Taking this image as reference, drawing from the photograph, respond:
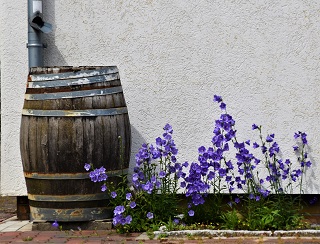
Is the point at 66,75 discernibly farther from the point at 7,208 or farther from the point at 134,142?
the point at 7,208

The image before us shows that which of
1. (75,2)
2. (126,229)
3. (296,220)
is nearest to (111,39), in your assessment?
(75,2)

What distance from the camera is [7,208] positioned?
7.38 metres

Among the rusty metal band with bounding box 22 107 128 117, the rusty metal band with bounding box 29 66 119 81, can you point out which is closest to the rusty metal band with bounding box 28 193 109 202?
the rusty metal band with bounding box 22 107 128 117

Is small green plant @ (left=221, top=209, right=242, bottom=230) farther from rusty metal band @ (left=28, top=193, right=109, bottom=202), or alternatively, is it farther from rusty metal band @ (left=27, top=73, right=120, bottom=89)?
rusty metal band @ (left=27, top=73, right=120, bottom=89)

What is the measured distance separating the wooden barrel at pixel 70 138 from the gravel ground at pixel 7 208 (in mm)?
966

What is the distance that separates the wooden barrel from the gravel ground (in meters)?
0.97

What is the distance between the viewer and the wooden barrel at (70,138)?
18.7ft

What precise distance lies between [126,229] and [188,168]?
3.18ft

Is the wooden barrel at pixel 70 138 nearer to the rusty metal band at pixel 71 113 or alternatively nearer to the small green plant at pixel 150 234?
the rusty metal band at pixel 71 113

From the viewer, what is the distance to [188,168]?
6387 mm

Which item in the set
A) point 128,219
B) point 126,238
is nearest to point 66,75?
point 128,219

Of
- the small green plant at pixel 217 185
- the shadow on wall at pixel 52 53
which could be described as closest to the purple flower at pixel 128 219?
the small green plant at pixel 217 185

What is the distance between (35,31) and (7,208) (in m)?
2.01

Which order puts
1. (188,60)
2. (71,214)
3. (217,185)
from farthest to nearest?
1. (188,60)
2. (217,185)
3. (71,214)
